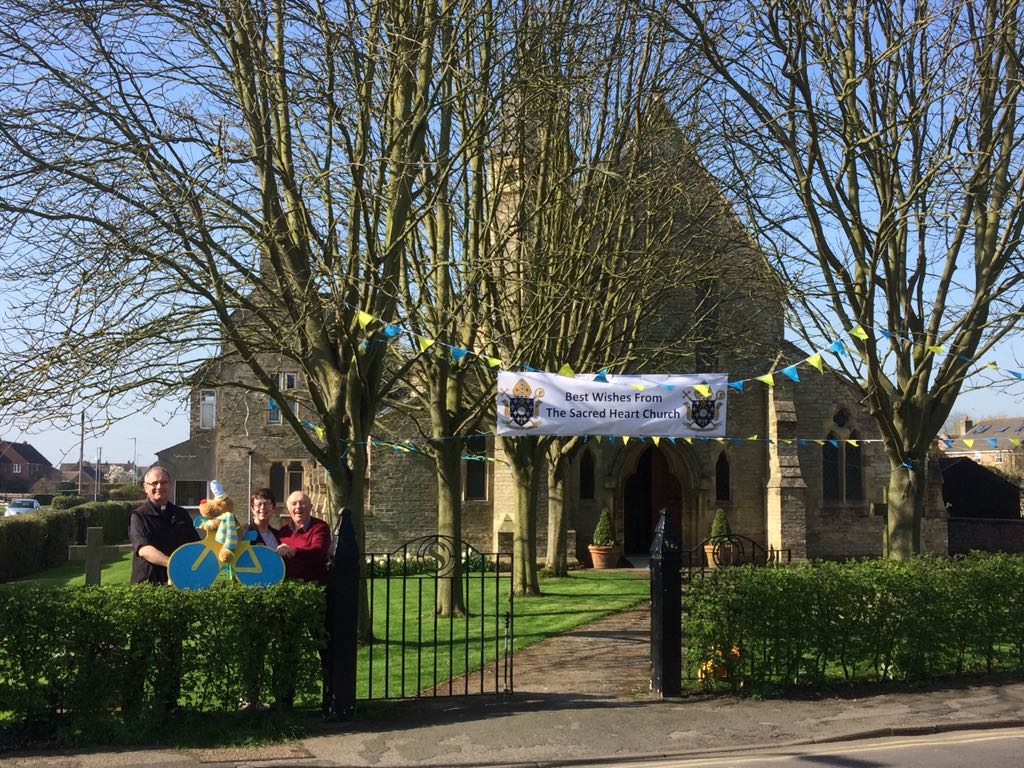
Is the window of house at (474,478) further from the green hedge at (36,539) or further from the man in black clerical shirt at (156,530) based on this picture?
the man in black clerical shirt at (156,530)

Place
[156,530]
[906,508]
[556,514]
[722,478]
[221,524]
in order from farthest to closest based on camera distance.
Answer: [722,478], [556,514], [906,508], [156,530], [221,524]

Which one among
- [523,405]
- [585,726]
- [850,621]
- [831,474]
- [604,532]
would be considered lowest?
[585,726]

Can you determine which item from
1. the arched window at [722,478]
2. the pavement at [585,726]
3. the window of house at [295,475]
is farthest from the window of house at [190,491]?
the pavement at [585,726]

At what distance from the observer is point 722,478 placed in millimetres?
29109

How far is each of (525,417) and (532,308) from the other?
495 centimetres

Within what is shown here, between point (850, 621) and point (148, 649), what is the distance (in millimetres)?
6641

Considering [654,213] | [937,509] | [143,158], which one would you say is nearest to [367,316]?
[143,158]

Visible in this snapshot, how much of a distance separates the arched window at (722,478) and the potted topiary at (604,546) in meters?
4.38

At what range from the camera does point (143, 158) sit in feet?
31.7

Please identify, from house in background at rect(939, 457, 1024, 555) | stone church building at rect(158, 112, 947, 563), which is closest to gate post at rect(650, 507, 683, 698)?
stone church building at rect(158, 112, 947, 563)

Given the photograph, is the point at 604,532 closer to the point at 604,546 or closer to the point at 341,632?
the point at 604,546

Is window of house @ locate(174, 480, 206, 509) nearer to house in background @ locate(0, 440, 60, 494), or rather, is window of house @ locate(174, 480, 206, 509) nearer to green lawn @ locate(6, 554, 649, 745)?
green lawn @ locate(6, 554, 649, 745)

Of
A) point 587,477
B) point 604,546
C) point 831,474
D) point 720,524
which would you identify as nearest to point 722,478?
point 720,524

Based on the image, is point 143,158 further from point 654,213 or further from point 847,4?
point 654,213
